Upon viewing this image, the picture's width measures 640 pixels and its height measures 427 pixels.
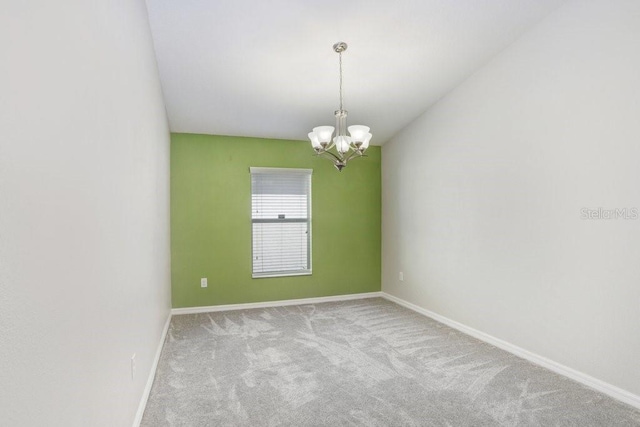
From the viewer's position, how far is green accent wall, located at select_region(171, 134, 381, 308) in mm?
4512

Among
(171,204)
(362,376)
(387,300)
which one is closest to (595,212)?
(362,376)

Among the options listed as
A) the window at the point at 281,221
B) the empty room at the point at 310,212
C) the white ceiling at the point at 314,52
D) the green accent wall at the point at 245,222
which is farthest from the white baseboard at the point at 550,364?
the white ceiling at the point at 314,52

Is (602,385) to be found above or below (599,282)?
below

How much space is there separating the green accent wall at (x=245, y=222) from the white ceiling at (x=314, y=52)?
1.64 ft

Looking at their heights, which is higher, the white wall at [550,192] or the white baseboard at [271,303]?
the white wall at [550,192]

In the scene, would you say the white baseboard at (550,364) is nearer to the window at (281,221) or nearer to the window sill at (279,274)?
the window sill at (279,274)

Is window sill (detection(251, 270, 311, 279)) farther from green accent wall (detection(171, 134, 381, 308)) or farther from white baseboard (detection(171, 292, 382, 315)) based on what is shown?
white baseboard (detection(171, 292, 382, 315))

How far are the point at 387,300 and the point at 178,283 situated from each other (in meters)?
2.87

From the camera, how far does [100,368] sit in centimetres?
128

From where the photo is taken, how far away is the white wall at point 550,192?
7.79 feet

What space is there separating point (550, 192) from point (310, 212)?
2.97m

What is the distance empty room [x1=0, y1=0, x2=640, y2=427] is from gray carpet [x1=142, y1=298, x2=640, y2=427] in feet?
0.07

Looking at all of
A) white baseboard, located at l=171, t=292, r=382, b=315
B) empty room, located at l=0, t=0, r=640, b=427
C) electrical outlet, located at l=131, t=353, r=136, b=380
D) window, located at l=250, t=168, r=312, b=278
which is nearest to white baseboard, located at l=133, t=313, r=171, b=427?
empty room, located at l=0, t=0, r=640, b=427

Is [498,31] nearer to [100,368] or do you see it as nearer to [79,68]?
[79,68]
